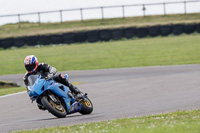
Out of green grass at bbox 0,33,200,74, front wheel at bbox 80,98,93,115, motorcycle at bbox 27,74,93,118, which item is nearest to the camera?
motorcycle at bbox 27,74,93,118

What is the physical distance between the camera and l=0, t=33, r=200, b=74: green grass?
2408 cm

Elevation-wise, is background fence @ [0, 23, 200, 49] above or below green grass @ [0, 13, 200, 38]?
below

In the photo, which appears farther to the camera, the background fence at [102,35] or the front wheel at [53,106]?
the background fence at [102,35]

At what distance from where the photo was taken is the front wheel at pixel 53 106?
8695mm

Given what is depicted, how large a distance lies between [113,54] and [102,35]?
588cm

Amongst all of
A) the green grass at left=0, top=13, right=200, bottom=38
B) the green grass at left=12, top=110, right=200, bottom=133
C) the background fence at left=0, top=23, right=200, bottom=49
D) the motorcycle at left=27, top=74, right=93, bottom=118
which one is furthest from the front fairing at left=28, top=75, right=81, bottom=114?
the green grass at left=0, top=13, right=200, bottom=38

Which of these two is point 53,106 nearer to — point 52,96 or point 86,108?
point 52,96

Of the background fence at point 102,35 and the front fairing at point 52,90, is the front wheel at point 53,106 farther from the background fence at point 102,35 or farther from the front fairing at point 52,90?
the background fence at point 102,35

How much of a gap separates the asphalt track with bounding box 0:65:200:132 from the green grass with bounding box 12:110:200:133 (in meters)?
0.81

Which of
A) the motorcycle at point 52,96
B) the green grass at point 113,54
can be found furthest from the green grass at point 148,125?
the green grass at point 113,54

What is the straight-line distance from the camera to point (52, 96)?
8945 mm

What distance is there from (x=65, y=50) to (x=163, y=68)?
11681mm

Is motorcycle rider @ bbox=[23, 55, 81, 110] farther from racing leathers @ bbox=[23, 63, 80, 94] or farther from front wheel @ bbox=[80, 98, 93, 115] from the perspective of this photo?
front wheel @ bbox=[80, 98, 93, 115]

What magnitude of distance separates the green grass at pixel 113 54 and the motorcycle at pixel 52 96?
1368cm
